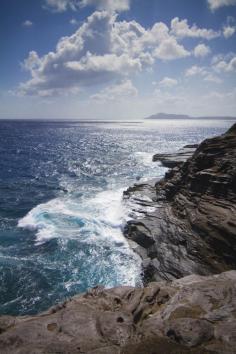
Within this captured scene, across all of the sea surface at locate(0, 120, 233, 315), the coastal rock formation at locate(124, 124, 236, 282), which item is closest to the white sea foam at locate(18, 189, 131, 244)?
the sea surface at locate(0, 120, 233, 315)

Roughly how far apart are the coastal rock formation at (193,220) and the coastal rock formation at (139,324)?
7678mm

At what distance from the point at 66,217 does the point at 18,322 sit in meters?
24.3

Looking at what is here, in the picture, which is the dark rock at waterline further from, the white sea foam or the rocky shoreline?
the rocky shoreline

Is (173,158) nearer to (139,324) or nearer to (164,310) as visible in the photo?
(164,310)

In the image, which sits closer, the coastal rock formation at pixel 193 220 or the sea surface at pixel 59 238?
the coastal rock formation at pixel 193 220

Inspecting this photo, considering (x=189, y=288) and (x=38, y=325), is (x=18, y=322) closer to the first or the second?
(x=38, y=325)

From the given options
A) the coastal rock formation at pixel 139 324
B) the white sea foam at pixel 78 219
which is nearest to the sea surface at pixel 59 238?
the white sea foam at pixel 78 219

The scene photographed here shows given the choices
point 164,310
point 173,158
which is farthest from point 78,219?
point 173,158

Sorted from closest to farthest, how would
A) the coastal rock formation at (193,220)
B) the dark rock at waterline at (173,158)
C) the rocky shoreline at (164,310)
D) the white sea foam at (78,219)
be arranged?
1. the rocky shoreline at (164,310)
2. the coastal rock formation at (193,220)
3. the white sea foam at (78,219)
4. the dark rock at waterline at (173,158)

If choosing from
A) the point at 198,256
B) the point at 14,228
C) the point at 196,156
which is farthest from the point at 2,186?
the point at 198,256

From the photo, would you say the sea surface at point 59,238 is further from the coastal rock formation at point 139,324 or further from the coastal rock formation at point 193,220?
the coastal rock formation at point 139,324

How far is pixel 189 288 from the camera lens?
568 inches

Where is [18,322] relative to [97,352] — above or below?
below

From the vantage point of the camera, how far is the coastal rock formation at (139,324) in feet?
34.3
